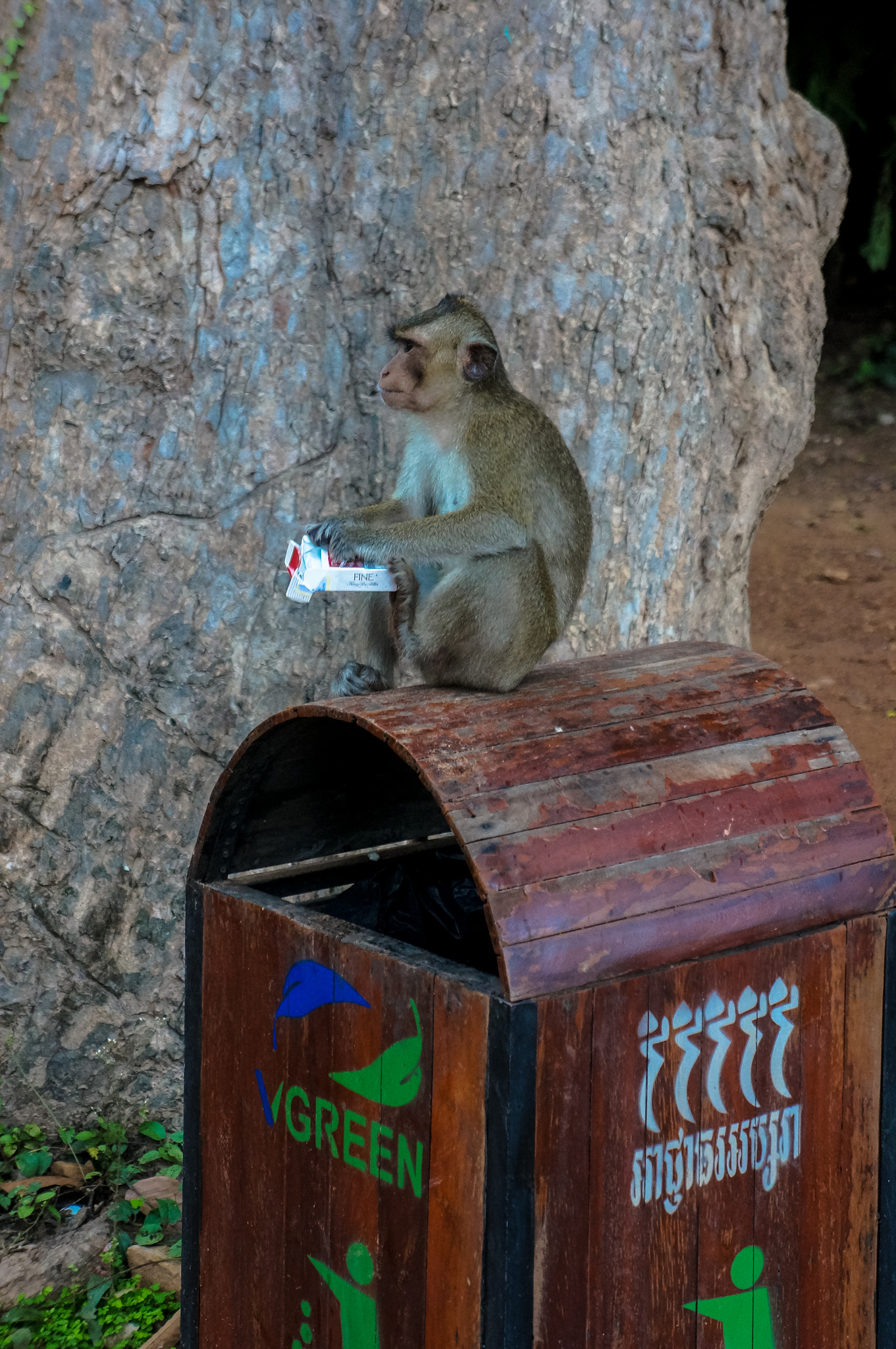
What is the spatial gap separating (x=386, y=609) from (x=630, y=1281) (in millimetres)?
1350

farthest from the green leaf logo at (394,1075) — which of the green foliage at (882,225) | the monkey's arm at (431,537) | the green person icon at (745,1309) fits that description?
the green foliage at (882,225)

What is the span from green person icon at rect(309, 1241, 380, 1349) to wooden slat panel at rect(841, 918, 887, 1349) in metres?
0.77

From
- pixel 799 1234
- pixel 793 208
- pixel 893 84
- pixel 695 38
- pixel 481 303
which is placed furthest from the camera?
pixel 893 84

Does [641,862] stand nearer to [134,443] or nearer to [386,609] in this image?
[386,609]

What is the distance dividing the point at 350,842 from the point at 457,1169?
2.93 ft

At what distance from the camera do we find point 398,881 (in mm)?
2594

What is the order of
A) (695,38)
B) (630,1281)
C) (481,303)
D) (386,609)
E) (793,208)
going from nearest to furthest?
(630,1281) < (386,609) < (481,303) < (695,38) < (793,208)

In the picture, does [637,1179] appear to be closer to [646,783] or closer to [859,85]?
[646,783]

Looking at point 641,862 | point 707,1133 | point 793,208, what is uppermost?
point 793,208

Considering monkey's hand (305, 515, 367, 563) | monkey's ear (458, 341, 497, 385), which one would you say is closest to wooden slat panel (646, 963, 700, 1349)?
monkey's hand (305, 515, 367, 563)

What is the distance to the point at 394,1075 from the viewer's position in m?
1.98

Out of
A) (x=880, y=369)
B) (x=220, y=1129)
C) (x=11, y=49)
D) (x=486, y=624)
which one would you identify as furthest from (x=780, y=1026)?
(x=880, y=369)

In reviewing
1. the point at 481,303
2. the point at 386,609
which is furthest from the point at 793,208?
the point at 386,609

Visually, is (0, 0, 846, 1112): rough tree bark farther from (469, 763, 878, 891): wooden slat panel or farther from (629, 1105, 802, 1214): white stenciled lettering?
(629, 1105, 802, 1214): white stenciled lettering
